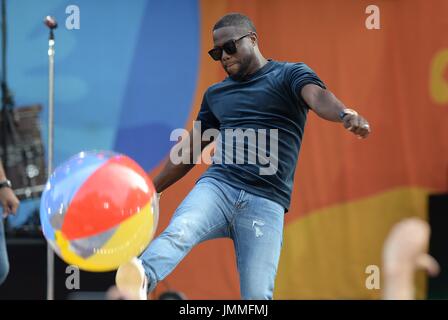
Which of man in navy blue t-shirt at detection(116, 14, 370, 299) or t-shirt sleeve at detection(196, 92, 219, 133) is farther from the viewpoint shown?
t-shirt sleeve at detection(196, 92, 219, 133)

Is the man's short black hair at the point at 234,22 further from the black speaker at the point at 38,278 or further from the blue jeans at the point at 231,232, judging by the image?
the black speaker at the point at 38,278

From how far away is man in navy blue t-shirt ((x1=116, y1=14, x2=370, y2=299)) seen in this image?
3.55 metres

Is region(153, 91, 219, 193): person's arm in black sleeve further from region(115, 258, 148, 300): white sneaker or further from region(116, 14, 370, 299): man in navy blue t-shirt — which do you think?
region(115, 258, 148, 300): white sneaker

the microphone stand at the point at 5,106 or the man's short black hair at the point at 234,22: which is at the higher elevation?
the man's short black hair at the point at 234,22

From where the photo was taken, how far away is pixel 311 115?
708 cm

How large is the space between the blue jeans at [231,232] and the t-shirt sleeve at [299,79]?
550mm

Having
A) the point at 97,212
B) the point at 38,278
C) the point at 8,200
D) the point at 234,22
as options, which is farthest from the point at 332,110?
the point at 38,278

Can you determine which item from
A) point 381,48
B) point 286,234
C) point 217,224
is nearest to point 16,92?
point 286,234

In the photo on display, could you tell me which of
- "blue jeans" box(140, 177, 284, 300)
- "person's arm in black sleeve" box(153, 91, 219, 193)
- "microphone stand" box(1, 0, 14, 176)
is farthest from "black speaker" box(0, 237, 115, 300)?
"blue jeans" box(140, 177, 284, 300)

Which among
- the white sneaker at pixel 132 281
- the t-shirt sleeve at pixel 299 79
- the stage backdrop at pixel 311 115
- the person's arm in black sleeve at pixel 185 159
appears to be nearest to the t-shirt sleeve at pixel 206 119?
the person's arm in black sleeve at pixel 185 159

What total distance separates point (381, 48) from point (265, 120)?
352 cm

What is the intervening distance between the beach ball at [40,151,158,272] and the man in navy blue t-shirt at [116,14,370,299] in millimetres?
278

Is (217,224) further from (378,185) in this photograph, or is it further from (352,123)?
(378,185)

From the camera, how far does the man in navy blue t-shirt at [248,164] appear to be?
3.55 m
